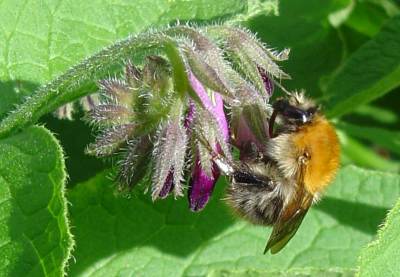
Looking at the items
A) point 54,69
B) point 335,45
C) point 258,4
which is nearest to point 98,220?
point 54,69

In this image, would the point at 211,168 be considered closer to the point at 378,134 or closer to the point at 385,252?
the point at 385,252

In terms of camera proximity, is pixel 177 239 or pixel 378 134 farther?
pixel 378 134

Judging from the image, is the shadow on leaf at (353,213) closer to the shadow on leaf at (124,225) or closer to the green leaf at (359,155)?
the shadow on leaf at (124,225)

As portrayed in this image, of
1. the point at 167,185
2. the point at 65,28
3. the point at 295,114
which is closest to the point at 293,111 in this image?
the point at 295,114

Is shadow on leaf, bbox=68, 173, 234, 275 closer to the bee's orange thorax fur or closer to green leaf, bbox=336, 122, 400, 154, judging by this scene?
the bee's orange thorax fur

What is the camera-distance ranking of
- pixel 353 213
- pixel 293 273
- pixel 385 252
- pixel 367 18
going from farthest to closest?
pixel 367 18 < pixel 353 213 < pixel 293 273 < pixel 385 252

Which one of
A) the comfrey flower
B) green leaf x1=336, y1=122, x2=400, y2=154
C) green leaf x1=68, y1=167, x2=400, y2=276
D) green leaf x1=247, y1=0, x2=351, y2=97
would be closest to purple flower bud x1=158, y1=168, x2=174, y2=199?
the comfrey flower
